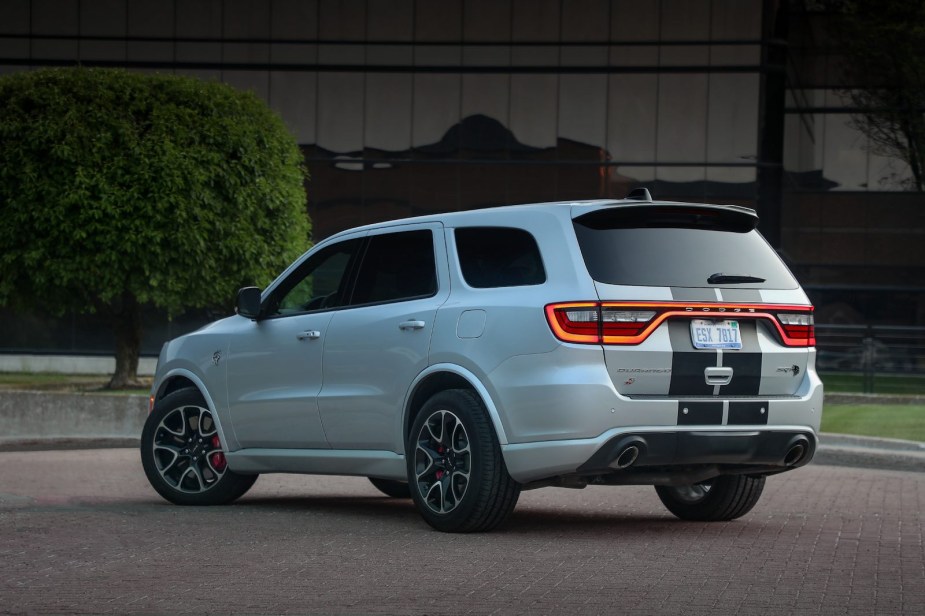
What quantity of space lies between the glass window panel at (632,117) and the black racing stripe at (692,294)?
2690cm

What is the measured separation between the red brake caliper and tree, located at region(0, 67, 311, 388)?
36.2 ft

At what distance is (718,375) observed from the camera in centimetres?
795

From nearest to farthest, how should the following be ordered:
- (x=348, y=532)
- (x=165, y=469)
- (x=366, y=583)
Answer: (x=366, y=583) → (x=348, y=532) → (x=165, y=469)

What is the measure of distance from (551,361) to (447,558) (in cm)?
114

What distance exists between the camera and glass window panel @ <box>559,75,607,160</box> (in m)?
34.8

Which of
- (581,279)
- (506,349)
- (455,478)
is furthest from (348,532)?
(581,279)

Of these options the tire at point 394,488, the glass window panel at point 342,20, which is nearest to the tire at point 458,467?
the tire at point 394,488

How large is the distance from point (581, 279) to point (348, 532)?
204 cm

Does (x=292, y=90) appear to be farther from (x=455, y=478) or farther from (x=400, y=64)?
(x=455, y=478)

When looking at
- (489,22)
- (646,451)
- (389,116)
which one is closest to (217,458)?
(646,451)

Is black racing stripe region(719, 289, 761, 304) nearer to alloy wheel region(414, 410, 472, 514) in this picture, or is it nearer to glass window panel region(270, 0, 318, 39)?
alloy wheel region(414, 410, 472, 514)

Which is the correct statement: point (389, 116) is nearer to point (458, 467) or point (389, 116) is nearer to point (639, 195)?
point (639, 195)

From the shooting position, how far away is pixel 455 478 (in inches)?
322

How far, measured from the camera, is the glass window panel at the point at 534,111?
34.9 meters
